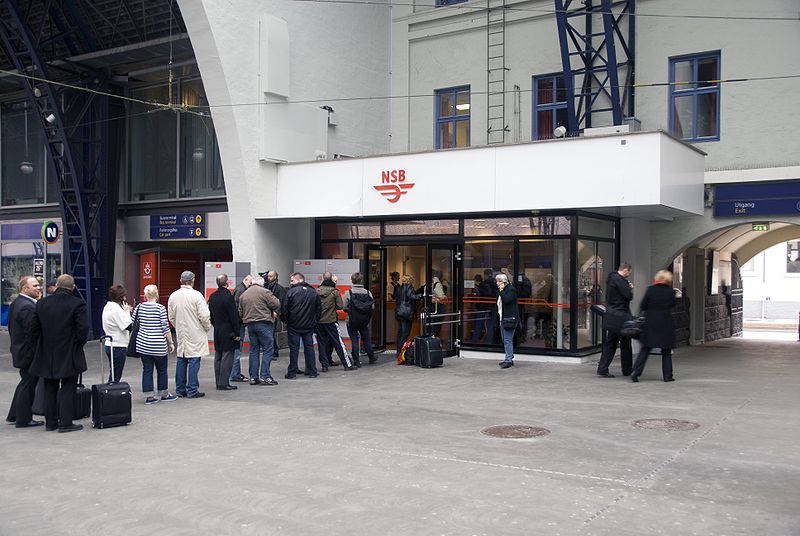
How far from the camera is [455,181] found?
15711 mm

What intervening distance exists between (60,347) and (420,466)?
14.3 feet

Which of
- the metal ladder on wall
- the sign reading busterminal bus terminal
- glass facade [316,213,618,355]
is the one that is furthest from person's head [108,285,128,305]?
the metal ladder on wall

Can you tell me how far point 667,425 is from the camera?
9.18m

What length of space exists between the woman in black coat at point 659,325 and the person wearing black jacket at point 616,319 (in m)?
0.40

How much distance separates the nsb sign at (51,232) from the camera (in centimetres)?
2384

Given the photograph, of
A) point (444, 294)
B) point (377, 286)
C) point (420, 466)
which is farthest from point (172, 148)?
point (420, 466)

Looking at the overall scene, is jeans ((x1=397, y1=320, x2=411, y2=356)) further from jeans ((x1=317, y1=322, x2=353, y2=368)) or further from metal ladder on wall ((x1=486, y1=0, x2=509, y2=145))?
metal ladder on wall ((x1=486, y1=0, x2=509, y2=145))

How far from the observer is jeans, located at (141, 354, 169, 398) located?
36.4 feet

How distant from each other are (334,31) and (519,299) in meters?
8.28

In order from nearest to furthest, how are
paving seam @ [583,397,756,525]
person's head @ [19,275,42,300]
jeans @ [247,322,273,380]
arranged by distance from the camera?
1. paving seam @ [583,397,756,525]
2. person's head @ [19,275,42,300]
3. jeans @ [247,322,273,380]

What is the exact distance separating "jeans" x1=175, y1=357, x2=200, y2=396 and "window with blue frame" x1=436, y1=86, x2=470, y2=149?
1066 cm

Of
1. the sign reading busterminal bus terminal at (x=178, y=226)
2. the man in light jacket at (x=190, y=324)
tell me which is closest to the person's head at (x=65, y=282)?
the man in light jacket at (x=190, y=324)

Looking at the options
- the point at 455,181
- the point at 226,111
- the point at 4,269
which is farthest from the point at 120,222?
the point at 455,181

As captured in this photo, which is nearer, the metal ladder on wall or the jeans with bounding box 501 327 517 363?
the jeans with bounding box 501 327 517 363
